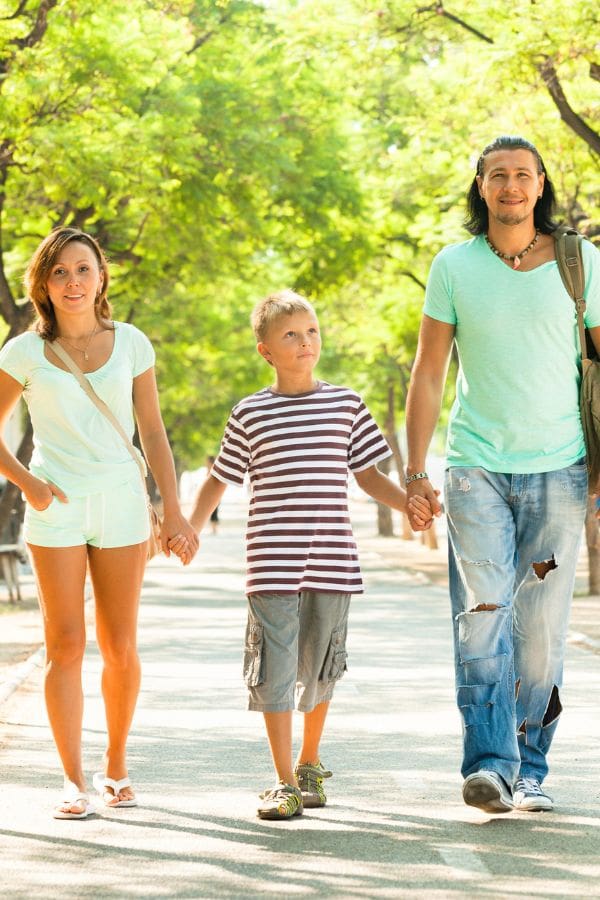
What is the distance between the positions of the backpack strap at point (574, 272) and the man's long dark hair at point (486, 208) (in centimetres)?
11

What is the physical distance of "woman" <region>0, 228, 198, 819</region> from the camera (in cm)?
596

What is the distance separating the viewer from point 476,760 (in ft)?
18.7

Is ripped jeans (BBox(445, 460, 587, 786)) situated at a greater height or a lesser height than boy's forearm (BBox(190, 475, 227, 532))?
lesser

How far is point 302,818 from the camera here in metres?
5.93

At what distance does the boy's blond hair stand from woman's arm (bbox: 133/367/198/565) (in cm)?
43

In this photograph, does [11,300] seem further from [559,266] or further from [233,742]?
[559,266]

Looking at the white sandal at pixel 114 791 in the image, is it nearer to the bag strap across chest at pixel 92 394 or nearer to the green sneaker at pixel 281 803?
the green sneaker at pixel 281 803

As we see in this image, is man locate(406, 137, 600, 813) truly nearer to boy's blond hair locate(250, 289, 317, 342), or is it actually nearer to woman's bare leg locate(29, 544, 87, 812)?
boy's blond hair locate(250, 289, 317, 342)

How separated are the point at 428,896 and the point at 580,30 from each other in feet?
A: 34.3

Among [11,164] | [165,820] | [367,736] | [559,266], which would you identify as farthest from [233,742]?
[11,164]

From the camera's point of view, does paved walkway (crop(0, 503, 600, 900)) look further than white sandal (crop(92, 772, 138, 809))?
No

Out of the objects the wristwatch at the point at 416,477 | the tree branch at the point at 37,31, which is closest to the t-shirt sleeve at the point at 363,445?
the wristwatch at the point at 416,477

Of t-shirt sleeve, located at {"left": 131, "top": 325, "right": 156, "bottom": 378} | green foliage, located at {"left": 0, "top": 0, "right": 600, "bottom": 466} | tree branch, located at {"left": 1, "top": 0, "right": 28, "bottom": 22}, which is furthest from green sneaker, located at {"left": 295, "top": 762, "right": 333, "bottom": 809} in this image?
tree branch, located at {"left": 1, "top": 0, "right": 28, "bottom": 22}

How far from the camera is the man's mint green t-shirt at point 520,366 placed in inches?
229
